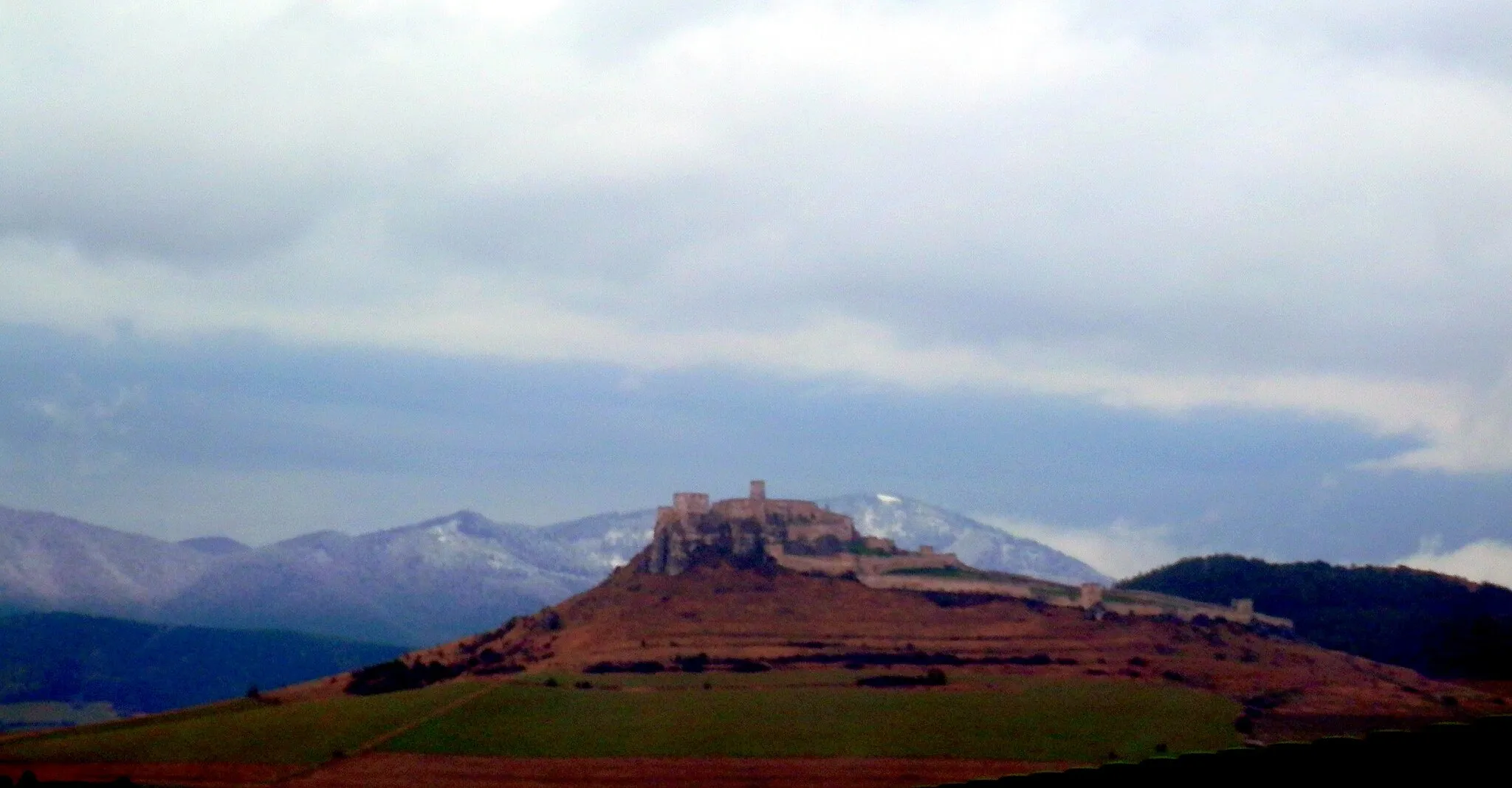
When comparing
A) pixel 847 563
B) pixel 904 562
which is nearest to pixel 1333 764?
pixel 847 563

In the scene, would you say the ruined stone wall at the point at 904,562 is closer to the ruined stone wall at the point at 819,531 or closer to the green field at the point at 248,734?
the ruined stone wall at the point at 819,531

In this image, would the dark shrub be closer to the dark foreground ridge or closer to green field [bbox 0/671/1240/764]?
green field [bbox 0/671/1240/764]

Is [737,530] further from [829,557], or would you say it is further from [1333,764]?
[1333,764]

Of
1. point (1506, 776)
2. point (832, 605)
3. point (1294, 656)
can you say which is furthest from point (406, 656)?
point (1506, 776)

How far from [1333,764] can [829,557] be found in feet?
458

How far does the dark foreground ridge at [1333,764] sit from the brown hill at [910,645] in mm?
86248

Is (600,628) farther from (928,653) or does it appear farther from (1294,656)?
(1294,656)

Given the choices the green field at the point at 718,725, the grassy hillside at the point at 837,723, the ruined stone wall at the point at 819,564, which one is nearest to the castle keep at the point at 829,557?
the ruined stone wall at the point at 819,564

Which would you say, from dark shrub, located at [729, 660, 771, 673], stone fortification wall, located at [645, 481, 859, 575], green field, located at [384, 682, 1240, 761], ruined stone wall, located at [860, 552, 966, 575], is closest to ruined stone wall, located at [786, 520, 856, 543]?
stone fortification wall, located at [645, 481, 859, 575]

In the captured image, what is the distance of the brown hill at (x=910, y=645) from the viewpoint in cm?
13975

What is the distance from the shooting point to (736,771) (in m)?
113

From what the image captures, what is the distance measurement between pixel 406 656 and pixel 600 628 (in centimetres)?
2946

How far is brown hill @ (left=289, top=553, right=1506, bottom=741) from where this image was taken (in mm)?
139750

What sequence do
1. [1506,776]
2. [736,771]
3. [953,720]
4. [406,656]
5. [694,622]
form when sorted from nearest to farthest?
[1506,776], [736,771], [953,720], [694,622], [406,656]
